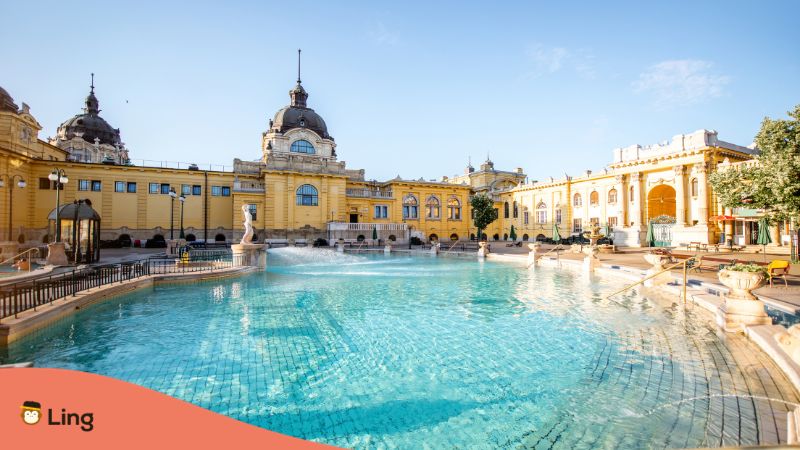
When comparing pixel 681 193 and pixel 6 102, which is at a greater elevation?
pixel 6 102

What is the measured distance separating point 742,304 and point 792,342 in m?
2.29

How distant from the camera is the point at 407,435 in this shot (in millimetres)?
4172

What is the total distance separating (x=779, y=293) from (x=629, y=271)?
5.22m

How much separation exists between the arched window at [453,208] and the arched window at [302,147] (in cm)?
1986

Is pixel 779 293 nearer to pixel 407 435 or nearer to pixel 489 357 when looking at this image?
pixel 489 357

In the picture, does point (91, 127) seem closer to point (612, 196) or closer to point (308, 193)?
point (308, 193)

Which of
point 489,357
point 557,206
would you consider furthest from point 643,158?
point 489,357

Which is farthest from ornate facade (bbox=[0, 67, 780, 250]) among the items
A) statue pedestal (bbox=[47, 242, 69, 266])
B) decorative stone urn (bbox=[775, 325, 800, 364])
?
decorative stone urn (bbox=[775, 325, 800, 364])

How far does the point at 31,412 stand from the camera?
8.63 ft

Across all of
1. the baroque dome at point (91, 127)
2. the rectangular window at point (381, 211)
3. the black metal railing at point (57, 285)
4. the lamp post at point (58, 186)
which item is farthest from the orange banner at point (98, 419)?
the baroque dome at point (91, 127)

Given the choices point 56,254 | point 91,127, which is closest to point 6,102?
point 91,127

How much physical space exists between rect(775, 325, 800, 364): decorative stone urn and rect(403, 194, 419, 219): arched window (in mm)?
43557

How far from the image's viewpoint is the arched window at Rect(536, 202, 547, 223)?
4688 cm

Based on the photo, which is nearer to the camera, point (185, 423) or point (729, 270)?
point (185, 423)
